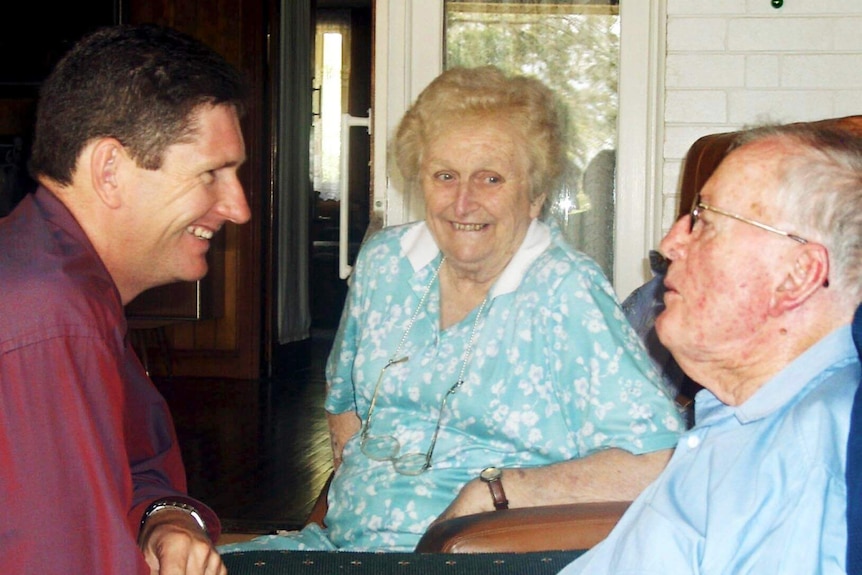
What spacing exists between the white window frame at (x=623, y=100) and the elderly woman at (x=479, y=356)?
1.18 m

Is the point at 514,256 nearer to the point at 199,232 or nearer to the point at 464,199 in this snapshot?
the point at 464,199

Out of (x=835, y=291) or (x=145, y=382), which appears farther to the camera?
(x=145, y=382)

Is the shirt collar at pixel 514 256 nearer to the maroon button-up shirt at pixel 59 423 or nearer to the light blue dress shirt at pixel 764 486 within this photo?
the light blue dress shirt at pixel 764 486

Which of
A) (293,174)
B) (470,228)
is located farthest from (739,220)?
(293,174)

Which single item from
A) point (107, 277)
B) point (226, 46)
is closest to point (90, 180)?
point (107, 277)

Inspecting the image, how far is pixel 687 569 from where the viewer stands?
116 cm

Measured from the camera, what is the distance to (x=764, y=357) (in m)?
1.19

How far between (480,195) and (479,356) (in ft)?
1.11

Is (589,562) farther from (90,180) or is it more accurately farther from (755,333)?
(90,180)

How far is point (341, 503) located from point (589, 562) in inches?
30.9

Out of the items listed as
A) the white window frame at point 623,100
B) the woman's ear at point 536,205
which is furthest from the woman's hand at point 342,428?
the white window frame at point 623,100

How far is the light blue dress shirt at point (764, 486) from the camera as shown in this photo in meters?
0.99

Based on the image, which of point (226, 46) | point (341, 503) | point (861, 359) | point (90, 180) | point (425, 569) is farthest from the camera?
point (226, 46)

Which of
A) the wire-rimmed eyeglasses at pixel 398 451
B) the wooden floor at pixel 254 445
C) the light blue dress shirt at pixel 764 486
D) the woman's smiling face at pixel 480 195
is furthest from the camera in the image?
the wooden floor at pixel 254 445
